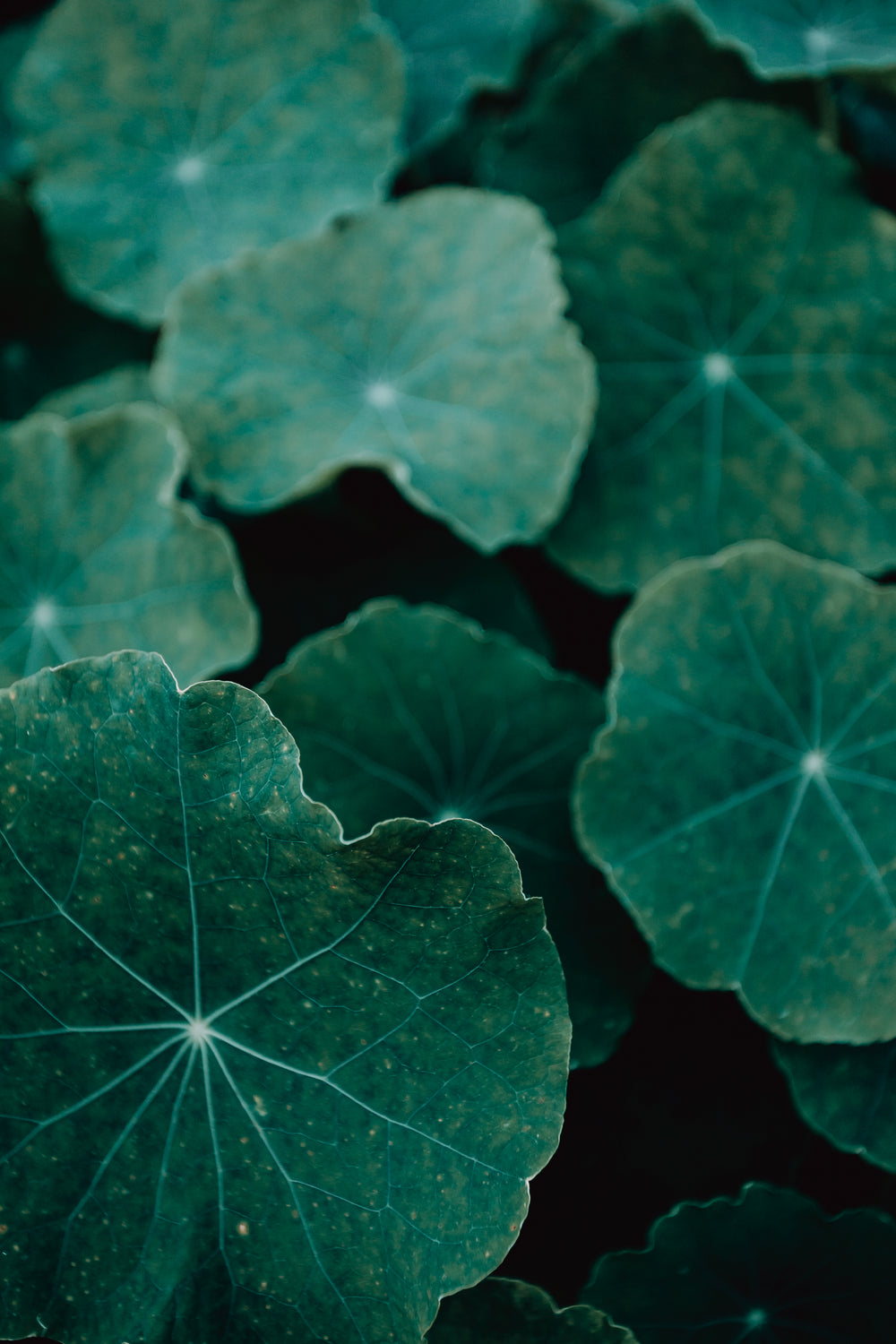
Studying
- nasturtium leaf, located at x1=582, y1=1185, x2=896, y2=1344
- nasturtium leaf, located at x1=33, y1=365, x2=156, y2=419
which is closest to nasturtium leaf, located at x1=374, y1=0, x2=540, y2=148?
nasturtium leaf, located at x1=33, y1=365, x2=156, y2=419

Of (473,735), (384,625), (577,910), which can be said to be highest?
(384,625)

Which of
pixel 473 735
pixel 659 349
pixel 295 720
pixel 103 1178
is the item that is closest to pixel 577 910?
pixel 473 735

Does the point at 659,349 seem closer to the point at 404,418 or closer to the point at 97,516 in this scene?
the point at 404,418

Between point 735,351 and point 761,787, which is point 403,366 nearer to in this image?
point 735,351

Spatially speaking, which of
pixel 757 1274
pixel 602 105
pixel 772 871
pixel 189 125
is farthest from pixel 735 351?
pixel 757 1274

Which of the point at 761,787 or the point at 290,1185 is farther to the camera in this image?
the point at 761,787

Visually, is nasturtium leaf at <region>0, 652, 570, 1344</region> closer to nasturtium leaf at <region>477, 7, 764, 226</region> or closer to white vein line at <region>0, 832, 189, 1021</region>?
white vein line at <region>0, 832, 189, 1021</region>

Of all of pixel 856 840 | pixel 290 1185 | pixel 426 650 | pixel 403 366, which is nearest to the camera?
pixel 290 1185
